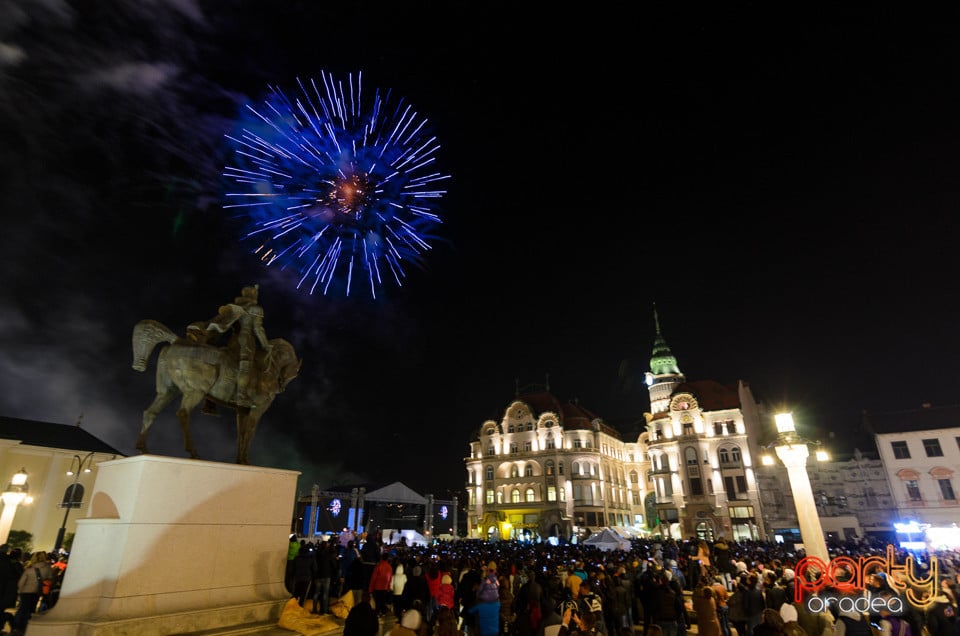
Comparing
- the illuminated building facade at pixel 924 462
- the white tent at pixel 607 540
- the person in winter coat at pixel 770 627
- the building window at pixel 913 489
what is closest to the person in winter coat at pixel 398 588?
the person in winter coat at pixel 770 627

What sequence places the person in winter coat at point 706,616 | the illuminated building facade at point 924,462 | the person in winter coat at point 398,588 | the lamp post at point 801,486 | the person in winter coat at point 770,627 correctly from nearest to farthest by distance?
the person in winter coat at point 770,627
the person in winter coat at point 706,616
the person in winter coat at point 398,588
the lamp post at point 801,486
the illuminated building facade at point 924,462

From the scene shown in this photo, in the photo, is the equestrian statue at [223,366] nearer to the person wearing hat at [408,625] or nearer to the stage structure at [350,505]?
the person wearing hat at [408,625]

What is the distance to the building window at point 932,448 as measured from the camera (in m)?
41.8

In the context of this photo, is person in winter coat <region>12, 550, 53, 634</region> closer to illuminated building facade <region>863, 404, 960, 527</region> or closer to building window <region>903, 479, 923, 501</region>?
illuminated building facade <region>863, 404, 960, 527</region>

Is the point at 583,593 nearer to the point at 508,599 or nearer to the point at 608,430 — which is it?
the point at 508,599

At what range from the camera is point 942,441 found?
41812 millimetres

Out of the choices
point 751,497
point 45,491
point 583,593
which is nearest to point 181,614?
point 583,593

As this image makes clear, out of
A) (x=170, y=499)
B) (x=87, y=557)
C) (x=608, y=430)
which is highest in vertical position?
(x=608, y=430)

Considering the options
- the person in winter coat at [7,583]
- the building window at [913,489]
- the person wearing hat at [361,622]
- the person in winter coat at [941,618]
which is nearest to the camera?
the person wearing hat at [361,622]

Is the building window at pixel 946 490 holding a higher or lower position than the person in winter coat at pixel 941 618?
higher

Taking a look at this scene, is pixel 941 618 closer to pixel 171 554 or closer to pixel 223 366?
pixel 171 554

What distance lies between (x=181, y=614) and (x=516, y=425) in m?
53.7

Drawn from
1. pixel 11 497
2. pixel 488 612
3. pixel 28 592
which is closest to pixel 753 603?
pixel 488 612

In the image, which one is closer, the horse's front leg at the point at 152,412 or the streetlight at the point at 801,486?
the horse's front leg at the point at 152,412
